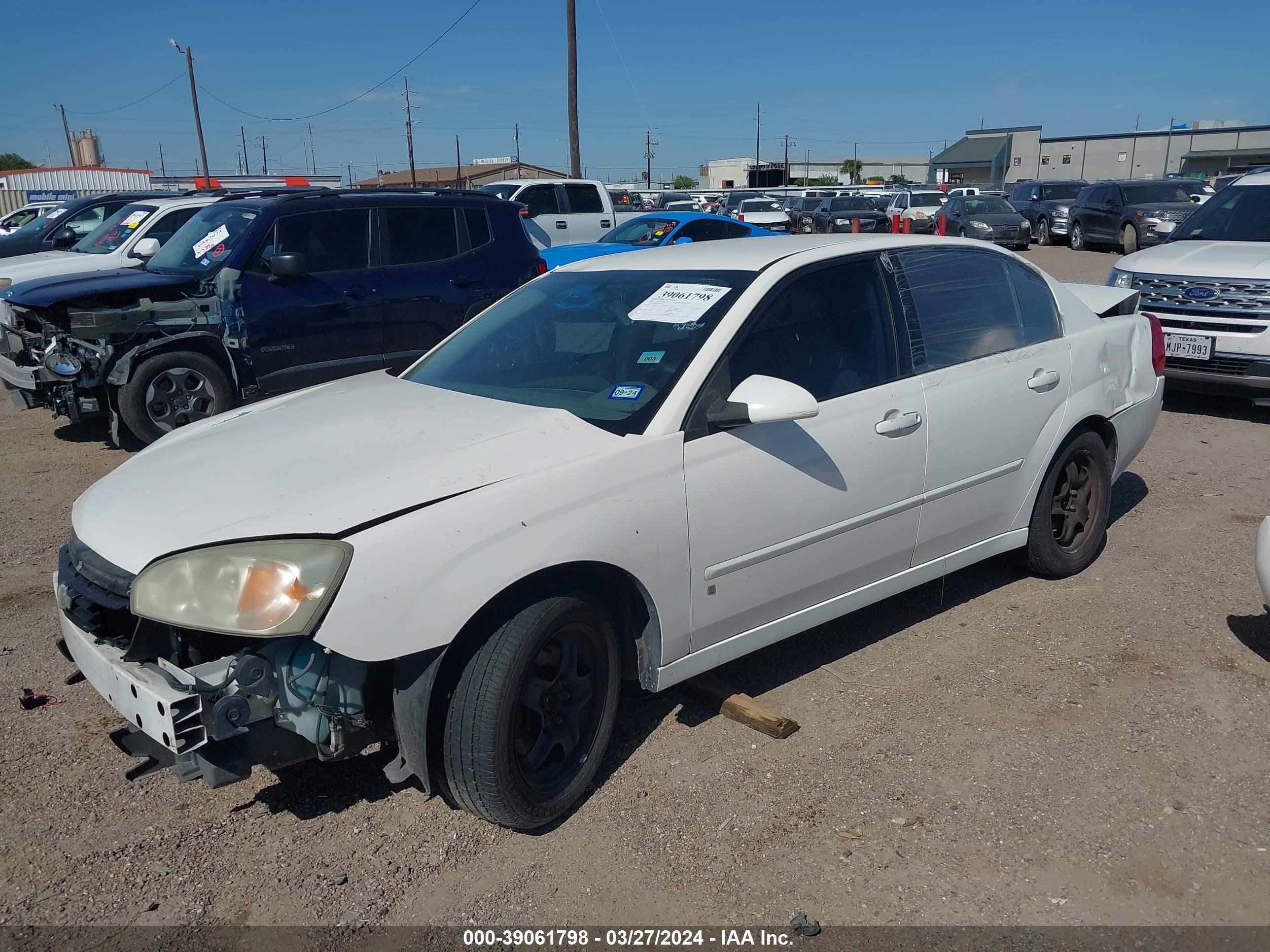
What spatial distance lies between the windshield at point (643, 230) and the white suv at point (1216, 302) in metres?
8.34

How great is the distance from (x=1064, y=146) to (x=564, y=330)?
8365 cm

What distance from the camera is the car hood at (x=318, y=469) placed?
9.05 ft

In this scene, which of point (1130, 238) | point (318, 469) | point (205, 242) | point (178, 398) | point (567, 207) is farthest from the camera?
point (1130, 238)

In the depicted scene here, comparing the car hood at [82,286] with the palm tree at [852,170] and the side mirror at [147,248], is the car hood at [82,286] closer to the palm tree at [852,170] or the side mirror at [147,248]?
the side mirror at [147,248]

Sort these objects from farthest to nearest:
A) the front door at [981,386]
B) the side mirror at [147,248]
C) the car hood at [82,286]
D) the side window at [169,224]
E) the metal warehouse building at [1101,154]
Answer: the metal warehouse building at [1101,154]
the side window at [169,224]
the side mirror at [147,248]
the car hood at [82,286]
the front door at [981,386]

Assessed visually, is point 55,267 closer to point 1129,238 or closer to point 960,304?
point 960,304

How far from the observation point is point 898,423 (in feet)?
12.4

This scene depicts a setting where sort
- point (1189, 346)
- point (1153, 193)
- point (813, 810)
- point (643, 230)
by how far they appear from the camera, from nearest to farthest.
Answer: point (813, 810)
point (1189, 346)
point (643, 230)
point (1153, 193)

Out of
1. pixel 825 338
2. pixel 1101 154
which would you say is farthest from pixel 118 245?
pixel 1101 154

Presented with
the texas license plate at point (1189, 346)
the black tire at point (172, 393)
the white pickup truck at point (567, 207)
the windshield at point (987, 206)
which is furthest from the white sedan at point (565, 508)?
the windshield at point (987, 206)

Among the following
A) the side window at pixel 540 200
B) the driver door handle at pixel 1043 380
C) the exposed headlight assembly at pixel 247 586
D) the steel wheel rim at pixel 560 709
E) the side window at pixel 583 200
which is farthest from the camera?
the side window at pixel 583 200

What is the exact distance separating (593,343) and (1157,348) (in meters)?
3.23

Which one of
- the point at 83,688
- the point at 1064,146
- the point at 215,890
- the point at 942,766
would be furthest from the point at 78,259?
the point at 1064,146

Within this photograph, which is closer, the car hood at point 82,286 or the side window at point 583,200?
the car hood at point 82,286
